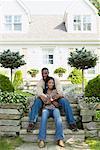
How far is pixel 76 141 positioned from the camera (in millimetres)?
7508

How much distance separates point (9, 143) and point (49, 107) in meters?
1.15

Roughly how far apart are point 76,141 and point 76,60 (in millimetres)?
8844

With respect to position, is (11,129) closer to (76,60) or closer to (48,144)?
(48,144)

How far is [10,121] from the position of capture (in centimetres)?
789

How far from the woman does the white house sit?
16.8 m

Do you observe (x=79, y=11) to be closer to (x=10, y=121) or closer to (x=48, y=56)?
(x=48, y=56)

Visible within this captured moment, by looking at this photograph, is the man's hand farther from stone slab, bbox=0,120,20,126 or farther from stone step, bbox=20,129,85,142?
stone slab, bbox=0,120,20,126

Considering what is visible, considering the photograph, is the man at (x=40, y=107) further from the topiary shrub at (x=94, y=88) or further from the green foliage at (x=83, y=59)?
the green foliage at (x=83, y=59)

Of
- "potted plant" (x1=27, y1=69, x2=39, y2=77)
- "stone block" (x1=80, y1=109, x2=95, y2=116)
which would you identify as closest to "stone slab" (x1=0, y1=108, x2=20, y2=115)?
"stone block" (x1=80, y1=109, x2=95, y2=116)

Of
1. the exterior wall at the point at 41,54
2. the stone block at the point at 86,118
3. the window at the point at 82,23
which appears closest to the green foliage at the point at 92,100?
the stone block at the point at 86,118

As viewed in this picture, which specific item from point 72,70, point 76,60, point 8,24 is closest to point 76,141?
point 76,60

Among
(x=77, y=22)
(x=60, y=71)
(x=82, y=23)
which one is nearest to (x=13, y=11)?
(x=77, y=22)

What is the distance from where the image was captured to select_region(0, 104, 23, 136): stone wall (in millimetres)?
7879

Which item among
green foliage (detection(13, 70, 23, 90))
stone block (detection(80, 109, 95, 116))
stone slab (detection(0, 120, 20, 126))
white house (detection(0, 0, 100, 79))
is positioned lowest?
stone slab (detection(0, 120, 20, 126))
